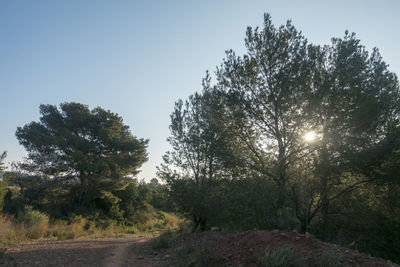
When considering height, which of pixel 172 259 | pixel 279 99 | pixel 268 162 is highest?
pixel 279 99

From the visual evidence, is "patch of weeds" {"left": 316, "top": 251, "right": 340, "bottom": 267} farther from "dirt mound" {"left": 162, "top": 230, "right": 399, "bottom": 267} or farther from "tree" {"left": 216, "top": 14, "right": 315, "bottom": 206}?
"tree" {"left": 216, "top": 14, "right": 315, "bottom": 206}

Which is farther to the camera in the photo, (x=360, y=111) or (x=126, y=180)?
(x=126, y=180)

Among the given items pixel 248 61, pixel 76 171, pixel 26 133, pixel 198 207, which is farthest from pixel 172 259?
pixel 26 133

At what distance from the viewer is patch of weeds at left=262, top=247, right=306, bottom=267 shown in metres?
4.46

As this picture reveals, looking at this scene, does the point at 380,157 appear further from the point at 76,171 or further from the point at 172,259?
the point at 76,171

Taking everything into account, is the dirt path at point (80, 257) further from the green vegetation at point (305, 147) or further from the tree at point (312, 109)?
the tree at point (312, 109)

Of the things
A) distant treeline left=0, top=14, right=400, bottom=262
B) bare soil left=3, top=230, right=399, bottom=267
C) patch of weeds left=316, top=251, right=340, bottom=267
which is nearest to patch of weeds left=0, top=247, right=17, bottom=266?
bare soil left=3, top=230, right=399, bottom=267

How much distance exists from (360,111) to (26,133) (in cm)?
2551

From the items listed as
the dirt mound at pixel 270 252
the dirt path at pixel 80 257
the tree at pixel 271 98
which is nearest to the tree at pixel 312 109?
the tree at pixel 271 98

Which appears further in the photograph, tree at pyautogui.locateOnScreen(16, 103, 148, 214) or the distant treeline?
tree at pyautogui.locateOnScreen(16, 103, 148, 214)

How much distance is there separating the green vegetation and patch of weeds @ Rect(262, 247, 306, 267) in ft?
8.49

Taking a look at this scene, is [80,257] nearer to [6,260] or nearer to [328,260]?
[6,260]

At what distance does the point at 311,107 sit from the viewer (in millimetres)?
7848

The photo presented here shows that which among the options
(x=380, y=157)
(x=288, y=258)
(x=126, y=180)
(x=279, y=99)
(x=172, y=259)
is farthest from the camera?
(x=126, y=180)
